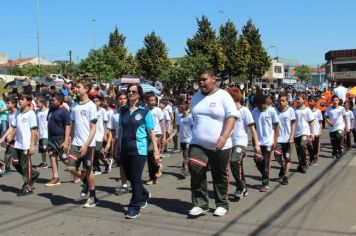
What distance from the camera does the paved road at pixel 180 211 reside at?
5.68 metres

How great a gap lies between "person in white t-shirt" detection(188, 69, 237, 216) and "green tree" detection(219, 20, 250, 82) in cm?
A: 4643

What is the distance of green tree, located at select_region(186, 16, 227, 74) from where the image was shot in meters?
48.3

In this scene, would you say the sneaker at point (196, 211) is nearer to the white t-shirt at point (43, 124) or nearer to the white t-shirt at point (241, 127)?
the white t-shirt at point (241, 127)

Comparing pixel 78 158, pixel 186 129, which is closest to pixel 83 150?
pixel 78 158

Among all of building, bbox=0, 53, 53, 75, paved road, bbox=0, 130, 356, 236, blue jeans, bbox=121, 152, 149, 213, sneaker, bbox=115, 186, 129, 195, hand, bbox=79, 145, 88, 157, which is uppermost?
building, bbox=0, 53, 53, 75

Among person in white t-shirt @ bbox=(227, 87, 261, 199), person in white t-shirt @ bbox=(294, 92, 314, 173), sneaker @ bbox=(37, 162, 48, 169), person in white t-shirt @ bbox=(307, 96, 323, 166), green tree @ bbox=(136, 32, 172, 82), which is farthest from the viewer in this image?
green tree @ bbox=(136, 32, 172, 82)

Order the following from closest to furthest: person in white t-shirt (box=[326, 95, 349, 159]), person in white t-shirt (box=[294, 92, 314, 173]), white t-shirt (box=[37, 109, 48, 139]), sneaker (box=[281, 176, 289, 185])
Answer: sneaker (box=[281, 176, 289, 185])
person in white t-shirt (box=[294, 92, 314, 173])
white t-shirt (box=[37, 109, 48, 139])
person in white t-shirt (box=[326, 95, 349, 159])

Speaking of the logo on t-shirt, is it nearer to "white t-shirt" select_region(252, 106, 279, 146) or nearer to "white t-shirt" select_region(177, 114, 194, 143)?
"white t-shirt" select_region(252, 106, 279, 146)

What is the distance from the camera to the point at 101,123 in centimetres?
1038

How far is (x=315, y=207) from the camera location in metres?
6.75

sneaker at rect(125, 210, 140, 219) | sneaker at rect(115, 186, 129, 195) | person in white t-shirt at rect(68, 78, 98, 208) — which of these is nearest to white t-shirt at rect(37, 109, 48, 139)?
sneaker at rect(115, 186, 129, 195)

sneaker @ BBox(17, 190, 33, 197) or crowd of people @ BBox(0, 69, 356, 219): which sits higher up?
crowd of people @ BBox(0, 69, 356, 219)

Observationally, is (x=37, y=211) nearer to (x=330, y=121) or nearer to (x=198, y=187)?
(x=198, y=187)

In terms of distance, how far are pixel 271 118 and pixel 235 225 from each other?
268 centimetres
